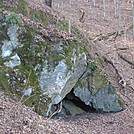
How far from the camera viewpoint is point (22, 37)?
7367 millimetres

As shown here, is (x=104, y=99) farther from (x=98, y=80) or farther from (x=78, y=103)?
(x=78, y=103)

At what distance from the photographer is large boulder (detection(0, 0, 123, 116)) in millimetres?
6707

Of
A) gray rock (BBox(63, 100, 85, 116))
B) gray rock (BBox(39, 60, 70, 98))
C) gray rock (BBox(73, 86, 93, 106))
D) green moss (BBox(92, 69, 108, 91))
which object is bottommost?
gray rock (BBox(63, 100, 85, 116))

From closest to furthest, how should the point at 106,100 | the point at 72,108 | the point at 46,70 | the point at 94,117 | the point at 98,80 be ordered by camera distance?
1. the point at 46,70
2. the point at 94,117
3. the point at 72,108
4. the point at 106,100
5. the point at 98,80

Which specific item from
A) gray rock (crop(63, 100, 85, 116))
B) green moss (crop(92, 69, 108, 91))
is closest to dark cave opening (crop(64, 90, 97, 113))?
gray rock (crop(63, 100, 85, 116))

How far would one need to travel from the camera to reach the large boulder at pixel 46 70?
22.0 feet

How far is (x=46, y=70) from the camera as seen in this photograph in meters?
7.38

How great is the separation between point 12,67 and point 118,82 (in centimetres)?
688

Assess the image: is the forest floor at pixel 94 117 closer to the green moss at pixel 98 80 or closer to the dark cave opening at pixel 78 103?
the dark cave opening at pixel 78 103

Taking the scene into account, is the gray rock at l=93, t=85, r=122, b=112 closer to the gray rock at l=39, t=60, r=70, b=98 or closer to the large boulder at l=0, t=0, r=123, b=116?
the large boulder at l=0, t=0, r=123, b=116

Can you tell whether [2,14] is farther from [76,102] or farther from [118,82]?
[118,82]

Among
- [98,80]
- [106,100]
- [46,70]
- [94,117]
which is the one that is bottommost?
[94,117]

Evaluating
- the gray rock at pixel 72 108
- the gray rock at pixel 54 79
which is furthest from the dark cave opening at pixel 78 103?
the gray rock at pixel 54 79

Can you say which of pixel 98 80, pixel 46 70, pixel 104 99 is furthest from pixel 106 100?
pixel 46 70
